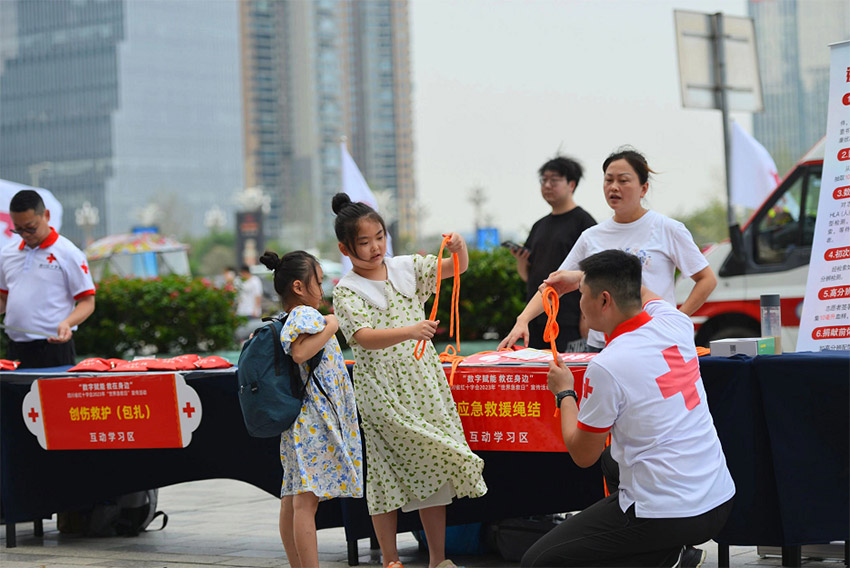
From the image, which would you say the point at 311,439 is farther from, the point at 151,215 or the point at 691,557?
the point at 151,215

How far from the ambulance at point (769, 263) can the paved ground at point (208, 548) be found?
5.20 meters

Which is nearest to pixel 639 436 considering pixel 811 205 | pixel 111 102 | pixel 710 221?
pixel 811 205

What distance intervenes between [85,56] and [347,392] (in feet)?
377

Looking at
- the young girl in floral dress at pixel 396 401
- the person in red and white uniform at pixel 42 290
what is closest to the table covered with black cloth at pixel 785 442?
the young girl in floral dress at pixel 396 401

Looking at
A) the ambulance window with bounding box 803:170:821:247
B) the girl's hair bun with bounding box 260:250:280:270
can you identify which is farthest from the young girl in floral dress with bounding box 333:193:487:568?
the ambulance window with bounding box 803:170:821:247

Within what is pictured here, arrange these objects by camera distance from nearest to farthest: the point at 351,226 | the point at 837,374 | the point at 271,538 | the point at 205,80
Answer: the point at 837,374
the point at 351,226
the point at 271,538
the point at 205,80

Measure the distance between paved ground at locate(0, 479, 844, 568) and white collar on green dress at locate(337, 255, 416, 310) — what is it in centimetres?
134

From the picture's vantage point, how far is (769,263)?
1012cm

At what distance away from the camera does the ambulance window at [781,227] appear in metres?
9.98

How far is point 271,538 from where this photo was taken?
18.9ft

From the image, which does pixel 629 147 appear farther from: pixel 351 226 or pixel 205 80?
pixel 205 80

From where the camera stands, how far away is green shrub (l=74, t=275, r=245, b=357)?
12.7m

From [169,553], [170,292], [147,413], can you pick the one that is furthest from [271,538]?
[170,292]

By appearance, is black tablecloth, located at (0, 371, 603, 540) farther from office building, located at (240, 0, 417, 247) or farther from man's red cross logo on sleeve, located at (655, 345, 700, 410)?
office building, located at (240, 0, 417, 247)
